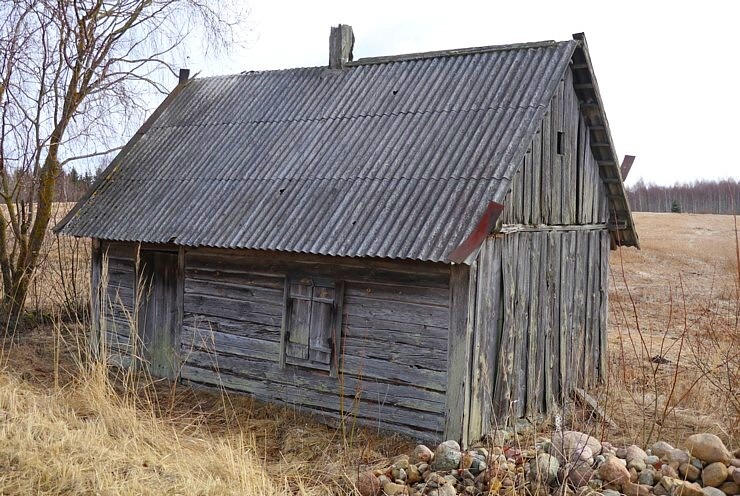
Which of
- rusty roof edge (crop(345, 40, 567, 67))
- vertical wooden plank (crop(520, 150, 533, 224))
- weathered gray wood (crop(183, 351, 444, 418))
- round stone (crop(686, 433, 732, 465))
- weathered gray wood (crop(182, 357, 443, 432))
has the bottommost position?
weathered gray wood (crop(182, 357, 443, 432))

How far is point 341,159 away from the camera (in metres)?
9.44

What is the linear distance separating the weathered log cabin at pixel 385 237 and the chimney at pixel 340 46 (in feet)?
0.14

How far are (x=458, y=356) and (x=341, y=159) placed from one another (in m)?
3.25

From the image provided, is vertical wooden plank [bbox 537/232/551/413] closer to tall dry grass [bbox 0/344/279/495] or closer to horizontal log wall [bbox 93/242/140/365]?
tall dry grass [bbox 0/344/279/495]

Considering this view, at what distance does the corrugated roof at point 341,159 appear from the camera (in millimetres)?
8055

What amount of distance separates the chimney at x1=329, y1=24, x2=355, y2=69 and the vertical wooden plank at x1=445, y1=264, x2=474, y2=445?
16.7 feet

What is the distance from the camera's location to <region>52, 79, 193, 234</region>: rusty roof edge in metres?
11.0

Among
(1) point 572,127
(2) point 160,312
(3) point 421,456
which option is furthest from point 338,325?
(1) point 572,127

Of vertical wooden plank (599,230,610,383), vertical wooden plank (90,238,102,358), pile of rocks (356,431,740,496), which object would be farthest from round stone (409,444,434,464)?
vertical wooden plank (90,238,102,358)

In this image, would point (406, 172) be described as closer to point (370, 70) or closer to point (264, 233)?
point (264, 233)

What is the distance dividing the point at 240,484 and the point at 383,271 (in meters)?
3.42

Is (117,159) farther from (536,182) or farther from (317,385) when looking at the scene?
(536,182)

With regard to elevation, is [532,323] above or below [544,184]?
below

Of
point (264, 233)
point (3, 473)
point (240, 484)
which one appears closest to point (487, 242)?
point (264, 233)
